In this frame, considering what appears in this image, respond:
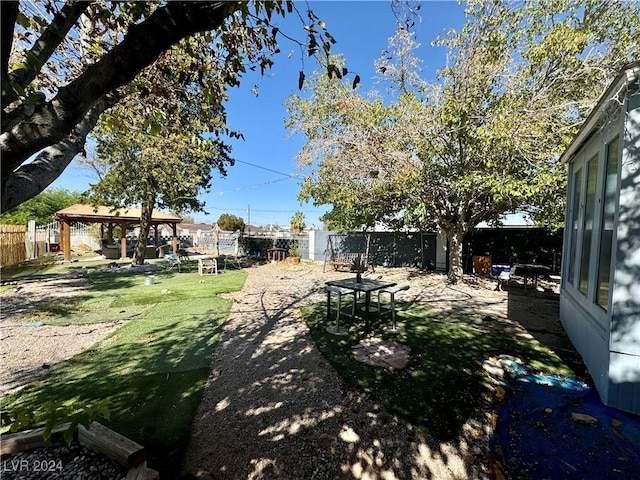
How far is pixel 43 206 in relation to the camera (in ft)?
83.6

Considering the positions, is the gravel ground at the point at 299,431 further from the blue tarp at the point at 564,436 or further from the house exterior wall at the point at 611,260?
the house exterior wall at the point at 611,260

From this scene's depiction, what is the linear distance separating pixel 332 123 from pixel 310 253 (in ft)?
32.0

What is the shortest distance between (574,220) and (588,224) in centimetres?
106

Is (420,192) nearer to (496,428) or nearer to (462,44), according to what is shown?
(462,44)

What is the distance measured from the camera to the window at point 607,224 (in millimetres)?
3320

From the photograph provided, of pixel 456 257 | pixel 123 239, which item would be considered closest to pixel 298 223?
pixel 123 239

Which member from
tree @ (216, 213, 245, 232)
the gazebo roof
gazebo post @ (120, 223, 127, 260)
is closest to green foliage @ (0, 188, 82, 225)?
the gazebo roof

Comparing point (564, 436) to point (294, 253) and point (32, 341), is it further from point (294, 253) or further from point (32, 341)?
point (294, 253)

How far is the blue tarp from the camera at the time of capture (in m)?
2.13

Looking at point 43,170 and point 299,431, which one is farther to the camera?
point 299,431

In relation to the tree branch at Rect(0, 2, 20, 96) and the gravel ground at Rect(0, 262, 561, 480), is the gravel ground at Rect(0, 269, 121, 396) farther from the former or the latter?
the tree branch at Rect(0, 2, 20, 96)

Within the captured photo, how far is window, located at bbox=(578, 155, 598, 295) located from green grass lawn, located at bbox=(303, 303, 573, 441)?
1.17 meters

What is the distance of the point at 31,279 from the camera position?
32.3 ft

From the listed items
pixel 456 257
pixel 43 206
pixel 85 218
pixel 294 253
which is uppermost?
pixel 43 206
